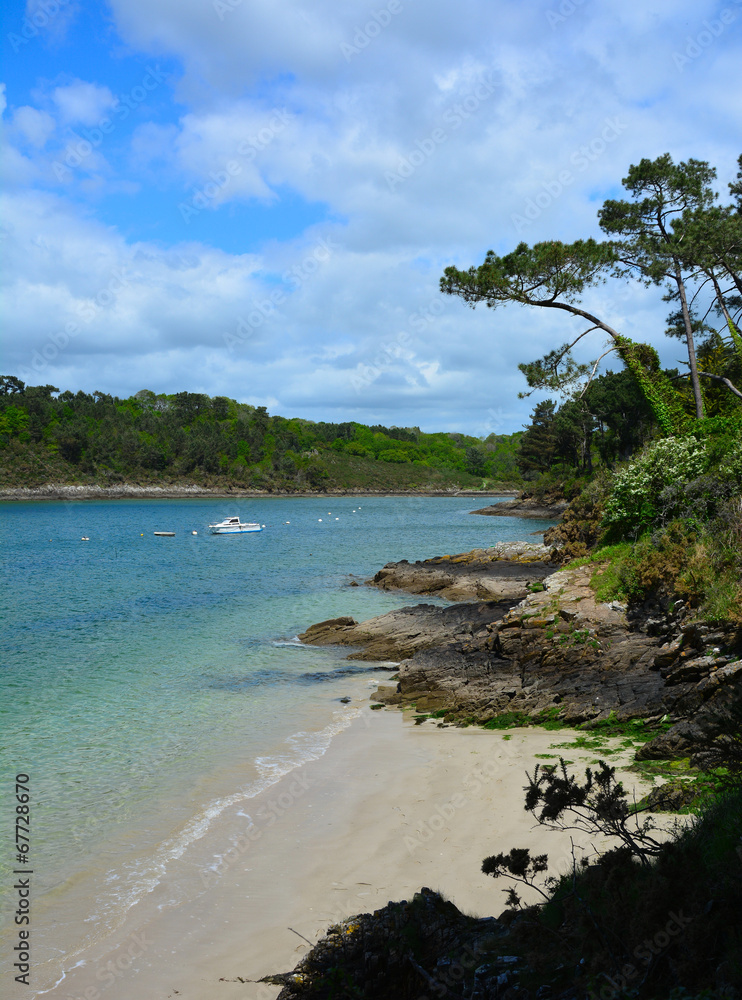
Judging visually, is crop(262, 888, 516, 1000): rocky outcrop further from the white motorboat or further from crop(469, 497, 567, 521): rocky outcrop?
crop(469, 497, 567, 521): rocky outcrop

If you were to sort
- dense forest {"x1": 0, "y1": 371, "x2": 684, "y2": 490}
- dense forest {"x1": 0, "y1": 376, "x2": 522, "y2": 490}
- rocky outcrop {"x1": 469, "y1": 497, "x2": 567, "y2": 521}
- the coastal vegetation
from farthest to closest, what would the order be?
dense forest {"x1": 0, "y1": 376, "x2": 522, "y2": 490}
dense forest {"x1": 0, "y1": 371, "x2": 684, "y2": 490}
rocky outcrop {"x1": 469, "y1": 497, "x2": 567, "y2": 521}
the coastal vegetation

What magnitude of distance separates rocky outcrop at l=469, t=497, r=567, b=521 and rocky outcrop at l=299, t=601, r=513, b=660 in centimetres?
6486

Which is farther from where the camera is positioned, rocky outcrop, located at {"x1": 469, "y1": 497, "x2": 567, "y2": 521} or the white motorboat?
rocky outcrop, located at {"x1": 469, "y1": 497, "x2": 567, "y2": 521}

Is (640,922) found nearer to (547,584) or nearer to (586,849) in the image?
(586,849)

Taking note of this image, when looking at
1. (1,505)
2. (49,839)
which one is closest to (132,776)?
(49,839)

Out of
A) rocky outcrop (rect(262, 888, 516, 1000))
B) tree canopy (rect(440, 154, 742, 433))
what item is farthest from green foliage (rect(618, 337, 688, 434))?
rocky outcrop (rect(262, 888, 516, 1000))

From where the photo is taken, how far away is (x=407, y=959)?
4.39 meters

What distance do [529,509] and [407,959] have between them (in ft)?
324

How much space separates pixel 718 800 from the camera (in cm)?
589

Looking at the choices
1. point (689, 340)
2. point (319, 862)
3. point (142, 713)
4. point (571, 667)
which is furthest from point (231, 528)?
point (319, 862)

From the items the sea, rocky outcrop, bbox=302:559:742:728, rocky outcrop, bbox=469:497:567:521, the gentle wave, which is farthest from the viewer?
rocky outcrop, bbox=469:497:567:521

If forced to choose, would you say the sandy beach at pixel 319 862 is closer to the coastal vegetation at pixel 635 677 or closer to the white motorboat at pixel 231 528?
the coastal vegetation at pixel 635 677

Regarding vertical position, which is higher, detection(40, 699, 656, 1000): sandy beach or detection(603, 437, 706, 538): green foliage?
detection(603, 437, 706, 538): green foliage

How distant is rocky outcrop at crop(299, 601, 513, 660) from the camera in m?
19.6
